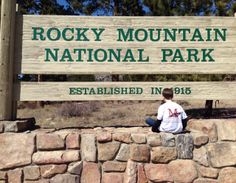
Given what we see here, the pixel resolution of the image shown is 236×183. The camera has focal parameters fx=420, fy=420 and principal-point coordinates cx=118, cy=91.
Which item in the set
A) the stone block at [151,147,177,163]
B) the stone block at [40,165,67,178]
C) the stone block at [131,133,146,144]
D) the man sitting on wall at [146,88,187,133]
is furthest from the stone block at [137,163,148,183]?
the stone block at [40,165,67,178]

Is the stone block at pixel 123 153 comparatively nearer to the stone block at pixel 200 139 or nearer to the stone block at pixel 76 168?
the stone block at pixel 76 168

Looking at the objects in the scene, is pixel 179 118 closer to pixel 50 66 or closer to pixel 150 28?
pixel 150 28

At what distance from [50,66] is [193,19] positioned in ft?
6.45

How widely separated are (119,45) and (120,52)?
91 mm

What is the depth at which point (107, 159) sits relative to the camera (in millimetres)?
5004

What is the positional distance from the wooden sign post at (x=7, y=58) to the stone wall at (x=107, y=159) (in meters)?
0.38

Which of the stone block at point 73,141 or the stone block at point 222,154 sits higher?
the stone block at point 73,141

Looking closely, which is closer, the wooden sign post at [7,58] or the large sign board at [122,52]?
the wooden sign post at [7,58]

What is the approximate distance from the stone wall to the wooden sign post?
0.38 metres

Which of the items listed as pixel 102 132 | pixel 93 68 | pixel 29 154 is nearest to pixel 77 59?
pixel 93 68

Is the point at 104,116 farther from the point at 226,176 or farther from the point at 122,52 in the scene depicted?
the point at 226,176

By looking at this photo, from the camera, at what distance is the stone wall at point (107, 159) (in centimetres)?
497

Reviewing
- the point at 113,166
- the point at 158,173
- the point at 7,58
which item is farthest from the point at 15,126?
the point at 158,173

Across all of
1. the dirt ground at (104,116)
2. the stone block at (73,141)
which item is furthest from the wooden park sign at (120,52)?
the dirt ground at (104,116)
